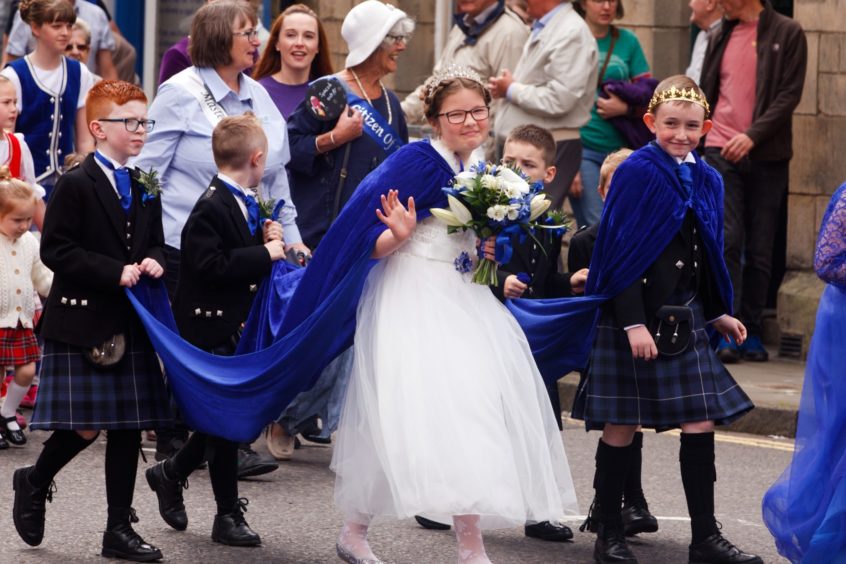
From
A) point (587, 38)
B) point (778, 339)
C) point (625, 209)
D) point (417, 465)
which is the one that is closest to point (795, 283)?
point (778, 339)

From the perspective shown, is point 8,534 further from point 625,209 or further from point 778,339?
point 778,339

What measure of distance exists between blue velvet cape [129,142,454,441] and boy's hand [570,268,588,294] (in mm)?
976

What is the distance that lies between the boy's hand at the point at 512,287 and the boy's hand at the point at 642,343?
475 mm

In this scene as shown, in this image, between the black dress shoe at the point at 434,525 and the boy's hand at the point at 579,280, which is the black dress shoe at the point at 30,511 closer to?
the black dress shoe at the point at 434,525

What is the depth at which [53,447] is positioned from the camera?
6.86 m

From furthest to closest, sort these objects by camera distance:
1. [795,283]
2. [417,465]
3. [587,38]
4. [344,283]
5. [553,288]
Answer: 1. [795,283]
2. [587,38]
3. [553,288]
4. [344,283]
5. [417,465]

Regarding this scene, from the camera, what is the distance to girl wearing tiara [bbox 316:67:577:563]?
20.4 ft

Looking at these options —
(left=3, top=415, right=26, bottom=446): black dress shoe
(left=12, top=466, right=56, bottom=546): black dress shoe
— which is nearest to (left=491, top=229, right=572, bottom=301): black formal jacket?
(left=12, top=466, right=56, bottom=546): black dress shoe

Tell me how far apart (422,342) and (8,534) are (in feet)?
6.15

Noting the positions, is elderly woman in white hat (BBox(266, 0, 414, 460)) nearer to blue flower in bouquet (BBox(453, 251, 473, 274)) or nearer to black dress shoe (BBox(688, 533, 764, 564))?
blue flower in bouquet (BBox(453, 251, 473, 274))

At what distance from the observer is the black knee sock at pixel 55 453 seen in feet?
22.4

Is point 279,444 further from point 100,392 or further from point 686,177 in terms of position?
point 686,177

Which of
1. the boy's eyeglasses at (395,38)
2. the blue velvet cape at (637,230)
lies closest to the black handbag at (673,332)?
the blue velvet cape at (637,230)

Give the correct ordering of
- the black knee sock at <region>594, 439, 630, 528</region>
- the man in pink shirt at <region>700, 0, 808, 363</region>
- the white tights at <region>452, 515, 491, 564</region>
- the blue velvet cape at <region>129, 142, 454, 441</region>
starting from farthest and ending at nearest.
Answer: the man in pink shirt at <region>700, 0, 808, 363</region>, the black knee sock at <region>594, 439, 630, 528</region>, the blue velvet cape at <region>129, 142, 454, 441</region>, the white tights at <region>452, 515, 491, 564</region>
